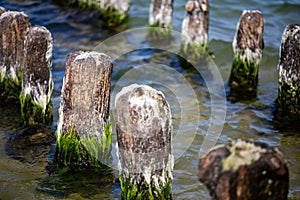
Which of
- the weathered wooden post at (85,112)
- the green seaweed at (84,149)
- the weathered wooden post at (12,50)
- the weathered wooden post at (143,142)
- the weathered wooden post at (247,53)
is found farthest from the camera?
the weathered wooden post at (247,53)

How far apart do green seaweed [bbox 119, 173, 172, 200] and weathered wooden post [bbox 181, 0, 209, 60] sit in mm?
5018

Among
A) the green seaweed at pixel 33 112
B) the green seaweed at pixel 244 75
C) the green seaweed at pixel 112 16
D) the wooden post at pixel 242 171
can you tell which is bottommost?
the green seaweed at pixel 33 112

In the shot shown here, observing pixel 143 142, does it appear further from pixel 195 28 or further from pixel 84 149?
pixel 195 28

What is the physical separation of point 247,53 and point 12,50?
11.8 ft

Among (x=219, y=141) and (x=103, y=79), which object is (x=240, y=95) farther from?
(x=103, y=79)

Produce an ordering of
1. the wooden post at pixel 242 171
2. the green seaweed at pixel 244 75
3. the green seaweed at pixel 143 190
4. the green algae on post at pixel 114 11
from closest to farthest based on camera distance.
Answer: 1. the wooden post at pixel 242 171
2. the green seaweed at pixel 143 190
3. the green seaweed at pixel 244 75
4. the green algae on post at pixel 114 11

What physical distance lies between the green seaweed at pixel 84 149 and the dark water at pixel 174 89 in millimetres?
199

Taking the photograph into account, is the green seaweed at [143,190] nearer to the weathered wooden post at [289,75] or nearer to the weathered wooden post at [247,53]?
the weathered wooden post at [289,75]

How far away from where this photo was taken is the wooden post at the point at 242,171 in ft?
12.1

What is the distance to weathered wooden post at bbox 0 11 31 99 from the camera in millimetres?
7711

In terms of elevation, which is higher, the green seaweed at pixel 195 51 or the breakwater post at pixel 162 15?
the breakwater post at pixel 162 15

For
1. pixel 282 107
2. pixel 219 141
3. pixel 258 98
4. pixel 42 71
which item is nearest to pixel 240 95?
pixel 258 98

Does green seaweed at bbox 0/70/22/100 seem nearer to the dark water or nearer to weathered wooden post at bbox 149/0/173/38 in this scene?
the dark water

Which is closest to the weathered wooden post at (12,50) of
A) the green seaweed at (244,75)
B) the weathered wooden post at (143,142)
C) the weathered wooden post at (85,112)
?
the weathered wooden post at (85,112)
